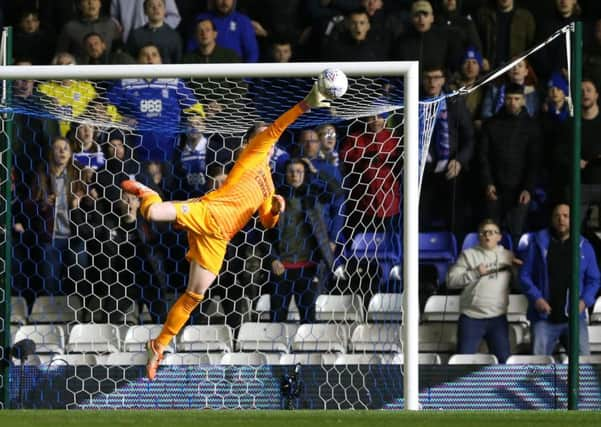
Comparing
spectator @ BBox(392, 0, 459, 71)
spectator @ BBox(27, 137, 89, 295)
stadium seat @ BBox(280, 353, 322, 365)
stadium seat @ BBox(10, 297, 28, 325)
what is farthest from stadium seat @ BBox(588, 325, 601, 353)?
stadium seat @ BBox(10, 297, 28, 325)

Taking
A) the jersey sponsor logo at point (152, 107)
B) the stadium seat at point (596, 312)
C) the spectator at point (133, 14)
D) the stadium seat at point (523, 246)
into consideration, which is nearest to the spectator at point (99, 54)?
the spectator at point (133, 14)

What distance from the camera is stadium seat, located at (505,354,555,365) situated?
364 inches

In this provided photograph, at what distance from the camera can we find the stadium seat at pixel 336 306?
30.7ft

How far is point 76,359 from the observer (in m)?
9.17

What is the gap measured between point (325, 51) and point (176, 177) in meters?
1.88

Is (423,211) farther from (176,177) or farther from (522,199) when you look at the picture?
(176,177)

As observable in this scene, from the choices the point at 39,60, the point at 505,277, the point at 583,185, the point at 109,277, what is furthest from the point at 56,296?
the point at 583,185

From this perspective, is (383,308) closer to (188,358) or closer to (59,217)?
(188,358)

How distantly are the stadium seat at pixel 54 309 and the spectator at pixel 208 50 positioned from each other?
2183mm

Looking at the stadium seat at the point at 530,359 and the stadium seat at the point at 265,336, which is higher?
the stadium seat at the point at 265,336

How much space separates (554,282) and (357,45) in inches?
99.1

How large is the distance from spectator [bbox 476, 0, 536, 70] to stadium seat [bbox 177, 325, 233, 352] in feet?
10.4

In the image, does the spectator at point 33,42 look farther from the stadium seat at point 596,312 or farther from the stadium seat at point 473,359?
the stadium seat at point 596,312

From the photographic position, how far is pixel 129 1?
11086mm
